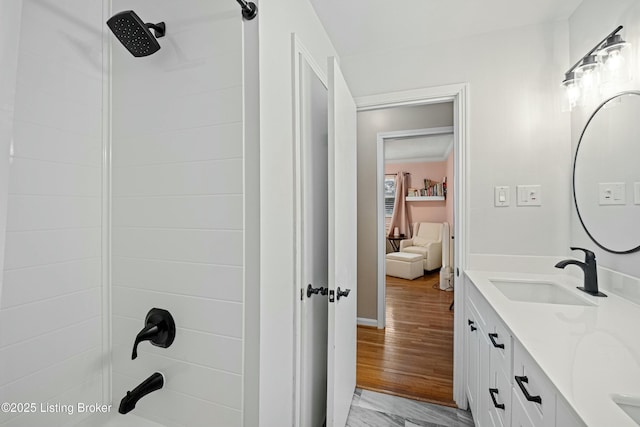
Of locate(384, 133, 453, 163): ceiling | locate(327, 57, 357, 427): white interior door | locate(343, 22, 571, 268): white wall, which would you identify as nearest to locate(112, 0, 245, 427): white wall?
locate(327, 57, 357, 427): white interior door

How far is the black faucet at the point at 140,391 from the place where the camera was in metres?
0.92

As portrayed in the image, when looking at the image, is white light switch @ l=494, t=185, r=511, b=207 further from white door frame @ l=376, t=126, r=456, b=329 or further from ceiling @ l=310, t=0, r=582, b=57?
white door frame @ l=376, t=126, r=456, b=329

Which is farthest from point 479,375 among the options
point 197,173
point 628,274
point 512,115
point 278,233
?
point 197,173

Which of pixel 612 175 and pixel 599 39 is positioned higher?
pixel 599 39

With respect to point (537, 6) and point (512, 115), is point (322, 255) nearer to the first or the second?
point (512, 115)

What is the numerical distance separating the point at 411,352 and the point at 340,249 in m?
1.69

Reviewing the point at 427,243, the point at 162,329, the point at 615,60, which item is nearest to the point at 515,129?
the point at 615,60

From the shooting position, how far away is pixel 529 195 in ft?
5.55

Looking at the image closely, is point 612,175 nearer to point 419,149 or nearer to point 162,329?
point 162,329

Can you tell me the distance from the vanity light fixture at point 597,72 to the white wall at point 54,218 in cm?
211

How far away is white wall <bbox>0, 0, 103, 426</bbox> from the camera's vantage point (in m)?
0.86

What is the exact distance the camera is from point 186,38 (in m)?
0.97

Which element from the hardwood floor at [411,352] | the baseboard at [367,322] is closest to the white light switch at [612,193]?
the hardwood floor at [411,352]

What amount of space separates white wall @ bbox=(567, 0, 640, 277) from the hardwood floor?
128 centimetres
